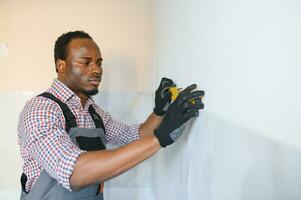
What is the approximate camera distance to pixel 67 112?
1115 millimetres

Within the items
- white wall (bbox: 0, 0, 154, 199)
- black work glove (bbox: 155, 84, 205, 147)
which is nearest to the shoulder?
black work glove (bbox: 155, 84, 205, 147)

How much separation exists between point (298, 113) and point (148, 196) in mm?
1662

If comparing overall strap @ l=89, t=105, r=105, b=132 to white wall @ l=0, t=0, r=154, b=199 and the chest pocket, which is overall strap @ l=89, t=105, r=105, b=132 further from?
white wall @ l=0, t=0, r=154, b=199

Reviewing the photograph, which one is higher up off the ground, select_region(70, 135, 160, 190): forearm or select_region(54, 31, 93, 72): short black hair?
select_region(54, 31, 93, 72): short black hair

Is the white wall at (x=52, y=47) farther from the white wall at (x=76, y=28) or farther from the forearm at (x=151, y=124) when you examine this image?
the forearm at (x=151, y=124)

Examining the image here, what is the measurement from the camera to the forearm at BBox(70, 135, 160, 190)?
0.87 meters

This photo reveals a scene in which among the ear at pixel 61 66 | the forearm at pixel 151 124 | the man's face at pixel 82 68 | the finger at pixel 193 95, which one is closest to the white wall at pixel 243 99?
the finger at pixel 193 95

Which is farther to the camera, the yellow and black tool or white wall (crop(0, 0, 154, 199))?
white wall (crop(0, 0, 154, 199))

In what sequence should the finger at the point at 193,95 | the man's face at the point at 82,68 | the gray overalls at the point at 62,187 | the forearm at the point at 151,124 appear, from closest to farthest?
the finger at the point at 193,95 < the gray overalls at the point at 62,187 < the man's face at the point at 82,68 < the forearm at the point at 151,124

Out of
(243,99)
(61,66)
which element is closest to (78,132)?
(61,66)

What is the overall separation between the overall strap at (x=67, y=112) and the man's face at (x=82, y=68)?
153mm

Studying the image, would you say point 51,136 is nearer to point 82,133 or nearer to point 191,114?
point 82,133

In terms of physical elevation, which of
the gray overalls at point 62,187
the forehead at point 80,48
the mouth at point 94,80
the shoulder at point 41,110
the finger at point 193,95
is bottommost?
the gray overalls at point 62,187

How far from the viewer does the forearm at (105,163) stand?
2.86ft
